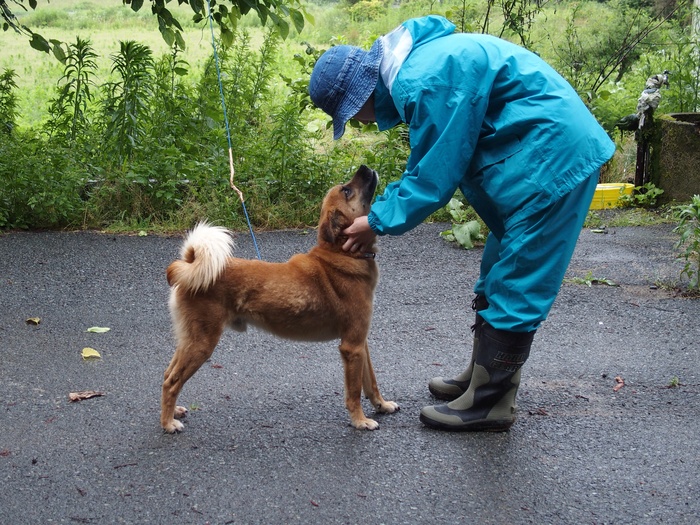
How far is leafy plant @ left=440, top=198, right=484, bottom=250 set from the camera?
682 centimetres

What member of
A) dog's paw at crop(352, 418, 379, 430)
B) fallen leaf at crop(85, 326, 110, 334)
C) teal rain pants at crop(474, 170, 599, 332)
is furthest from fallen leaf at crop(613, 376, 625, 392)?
fallen leaf at crop(85, 326, 110, 334)

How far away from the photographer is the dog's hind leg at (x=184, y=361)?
356cm

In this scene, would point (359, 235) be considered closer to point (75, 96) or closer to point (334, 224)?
point (334, 224)

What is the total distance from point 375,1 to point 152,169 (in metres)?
8.93

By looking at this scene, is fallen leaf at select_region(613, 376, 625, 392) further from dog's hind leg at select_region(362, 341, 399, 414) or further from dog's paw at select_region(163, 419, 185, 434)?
dog's paw at select_region(163, 419, 185, 434)

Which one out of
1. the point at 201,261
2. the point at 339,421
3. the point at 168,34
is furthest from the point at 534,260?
the point at 168,34

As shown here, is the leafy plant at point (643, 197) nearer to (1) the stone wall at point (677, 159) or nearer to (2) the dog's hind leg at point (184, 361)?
(1) the stone wall at point (677, 159)

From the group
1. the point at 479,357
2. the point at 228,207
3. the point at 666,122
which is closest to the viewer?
the point at 479,357

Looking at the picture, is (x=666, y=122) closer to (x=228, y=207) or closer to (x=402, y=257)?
(x=402, y=257)

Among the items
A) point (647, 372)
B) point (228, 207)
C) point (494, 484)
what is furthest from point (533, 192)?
point (228, 207)

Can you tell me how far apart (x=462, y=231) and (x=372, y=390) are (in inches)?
129

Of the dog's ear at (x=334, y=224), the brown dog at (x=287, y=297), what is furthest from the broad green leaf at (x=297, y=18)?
the dog's ear at (x=334, y=224)

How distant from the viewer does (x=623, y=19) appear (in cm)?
1037

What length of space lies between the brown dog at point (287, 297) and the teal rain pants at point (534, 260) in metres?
0.71
